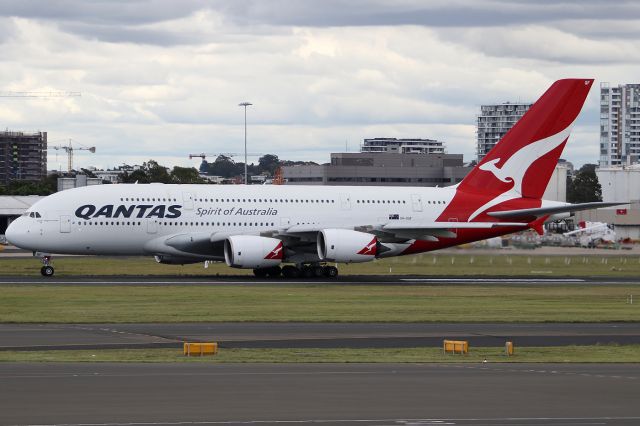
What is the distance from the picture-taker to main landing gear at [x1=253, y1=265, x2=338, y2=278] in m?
64.7

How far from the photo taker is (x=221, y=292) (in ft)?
173

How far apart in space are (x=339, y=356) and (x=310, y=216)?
116ft

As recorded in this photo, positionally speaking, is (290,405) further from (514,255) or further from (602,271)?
(514,255)

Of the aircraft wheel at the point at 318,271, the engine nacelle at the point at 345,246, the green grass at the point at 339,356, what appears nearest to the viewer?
the green grass at the point at 339,356

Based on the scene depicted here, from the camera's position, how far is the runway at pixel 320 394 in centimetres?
2130

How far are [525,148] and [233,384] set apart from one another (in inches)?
→ 1780

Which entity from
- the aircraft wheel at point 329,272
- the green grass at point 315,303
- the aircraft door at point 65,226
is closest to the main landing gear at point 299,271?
the aircraft wheel at point 329,272

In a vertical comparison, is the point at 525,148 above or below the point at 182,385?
above

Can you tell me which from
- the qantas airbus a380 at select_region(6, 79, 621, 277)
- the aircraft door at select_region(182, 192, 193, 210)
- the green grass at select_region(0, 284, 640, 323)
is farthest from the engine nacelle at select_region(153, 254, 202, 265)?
the green grass at select_region(0, 284, 640, 323)

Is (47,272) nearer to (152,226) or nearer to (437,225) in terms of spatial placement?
(152,226)

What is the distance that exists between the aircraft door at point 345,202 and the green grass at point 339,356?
33945 mm

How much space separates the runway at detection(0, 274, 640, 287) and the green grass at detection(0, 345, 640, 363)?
2586 centimetres

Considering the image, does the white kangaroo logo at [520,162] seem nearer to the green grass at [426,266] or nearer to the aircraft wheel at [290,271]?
the green grass at [426,266]

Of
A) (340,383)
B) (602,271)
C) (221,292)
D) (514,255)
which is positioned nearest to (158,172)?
(514,255)
